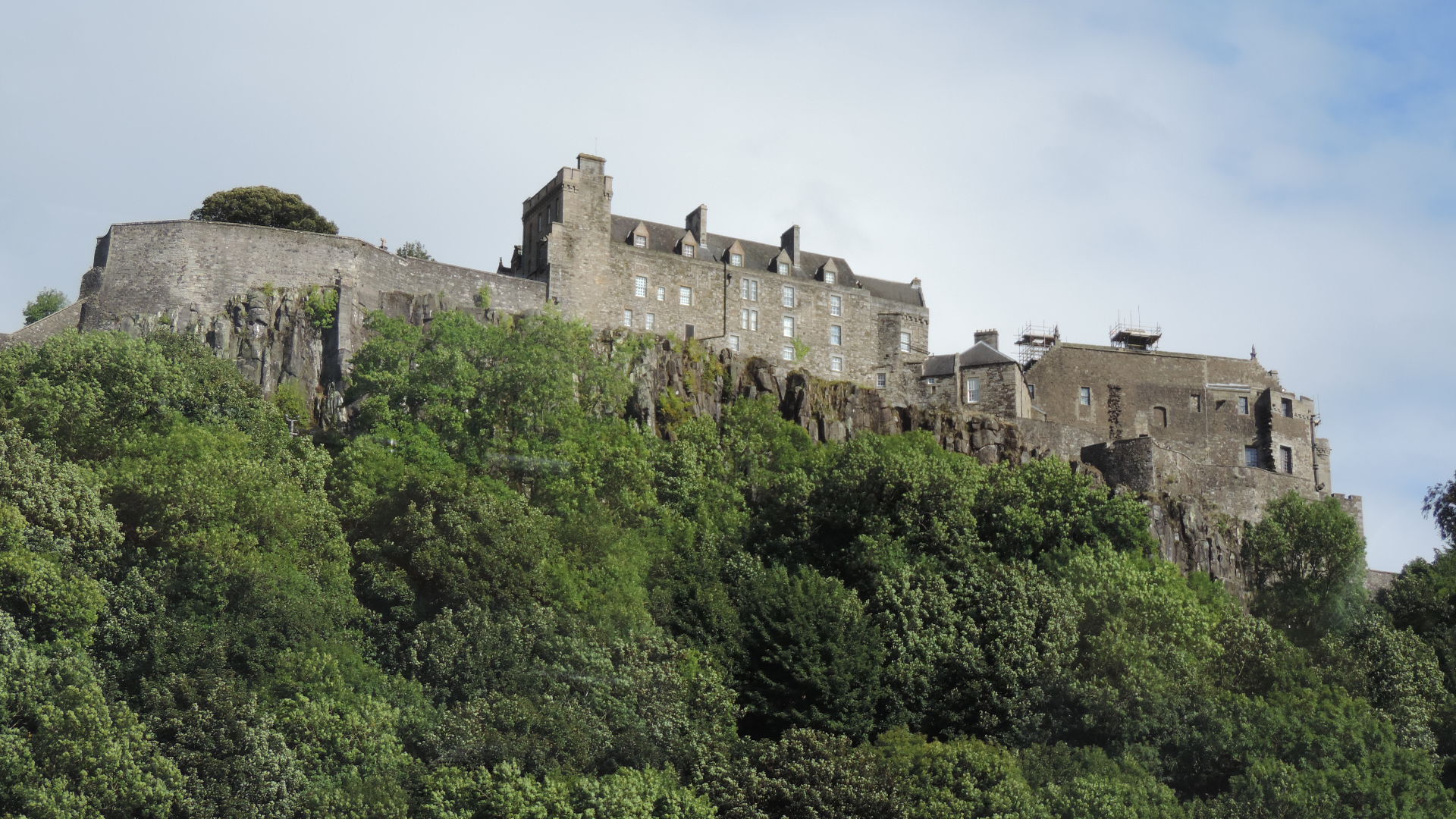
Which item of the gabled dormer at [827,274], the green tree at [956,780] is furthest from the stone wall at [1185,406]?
the green tree at [956,780]

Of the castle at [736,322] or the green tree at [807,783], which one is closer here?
the green tree at [807,783]

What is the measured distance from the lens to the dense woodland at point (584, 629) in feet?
135

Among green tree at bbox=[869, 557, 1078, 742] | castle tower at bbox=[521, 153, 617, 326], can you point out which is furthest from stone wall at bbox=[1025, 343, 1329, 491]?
green tree at bbox=[869, 557, 1078, 742]

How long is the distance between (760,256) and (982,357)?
11048 millimetres

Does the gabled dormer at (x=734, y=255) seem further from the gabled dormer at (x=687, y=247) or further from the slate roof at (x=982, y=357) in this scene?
the slate roof at (x=982, y=357)

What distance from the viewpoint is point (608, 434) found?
184ft

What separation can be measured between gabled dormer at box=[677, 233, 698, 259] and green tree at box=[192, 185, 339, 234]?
15907mm

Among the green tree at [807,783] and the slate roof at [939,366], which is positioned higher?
the slate roof at [939,366]

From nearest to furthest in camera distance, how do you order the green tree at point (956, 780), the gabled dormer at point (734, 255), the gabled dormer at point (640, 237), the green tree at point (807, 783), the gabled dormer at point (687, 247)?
1. the green tree at point (807, 783)
2. the green tree at point (956, 780)
3. the gabled dormer at point (640, 237)
4. the gabled dormer at point (687, 247)
5. the gabled dormer at point (734, 255)

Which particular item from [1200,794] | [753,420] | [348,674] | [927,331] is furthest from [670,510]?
[927,331]

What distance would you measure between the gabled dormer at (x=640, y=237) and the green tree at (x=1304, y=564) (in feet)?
90.0

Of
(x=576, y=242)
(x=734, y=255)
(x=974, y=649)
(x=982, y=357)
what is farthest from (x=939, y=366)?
(x=974, y=649)

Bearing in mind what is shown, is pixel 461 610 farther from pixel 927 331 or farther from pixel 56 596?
pixel 927 331

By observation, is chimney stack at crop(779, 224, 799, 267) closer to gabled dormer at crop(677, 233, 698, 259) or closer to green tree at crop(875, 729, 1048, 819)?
gabled dormer at crop(677, 233, 698, 259)
